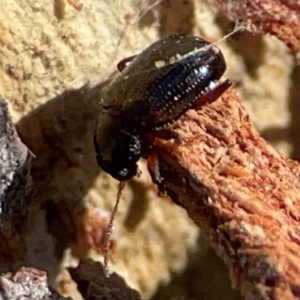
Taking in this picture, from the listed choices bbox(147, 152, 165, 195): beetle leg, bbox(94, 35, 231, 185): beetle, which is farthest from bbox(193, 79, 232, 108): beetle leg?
bbox(147, 152, 165, 195): beetle leg

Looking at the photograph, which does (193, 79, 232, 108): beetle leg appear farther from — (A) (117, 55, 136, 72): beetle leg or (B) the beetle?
(A) (117, 55, 136, 72): beetle leg

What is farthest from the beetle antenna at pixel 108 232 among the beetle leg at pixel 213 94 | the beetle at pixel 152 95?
the beetle leg at pixel 213 94

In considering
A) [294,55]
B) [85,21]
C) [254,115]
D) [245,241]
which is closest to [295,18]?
[294,55]

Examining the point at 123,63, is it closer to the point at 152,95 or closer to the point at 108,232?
the point at 152,95

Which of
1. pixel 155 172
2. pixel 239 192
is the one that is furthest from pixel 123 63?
pixel 239 192

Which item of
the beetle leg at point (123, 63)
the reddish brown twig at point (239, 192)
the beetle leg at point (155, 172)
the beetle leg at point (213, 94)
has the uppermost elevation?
the beetle leg at point (213, 94)

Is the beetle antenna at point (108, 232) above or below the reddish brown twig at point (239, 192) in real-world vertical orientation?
below

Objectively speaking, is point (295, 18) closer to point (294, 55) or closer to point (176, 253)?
point (294, 55)

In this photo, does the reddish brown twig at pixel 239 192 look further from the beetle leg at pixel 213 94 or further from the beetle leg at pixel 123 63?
the beetle leg at pixel 123 63

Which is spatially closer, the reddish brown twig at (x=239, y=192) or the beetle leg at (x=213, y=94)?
the reddish brown twig at (x=239, y=192)
